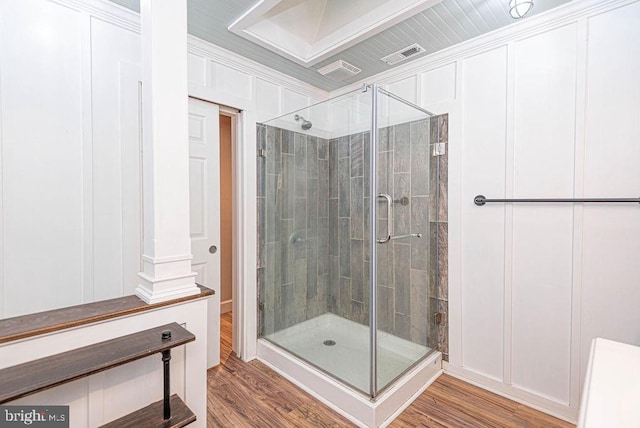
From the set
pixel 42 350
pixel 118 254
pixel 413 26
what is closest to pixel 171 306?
pixel 42 350

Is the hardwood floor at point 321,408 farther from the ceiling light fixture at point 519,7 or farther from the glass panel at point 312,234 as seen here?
the ceiling light fixture at point 519,7

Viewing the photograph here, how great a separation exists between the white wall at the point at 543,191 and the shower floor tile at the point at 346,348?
0.51 meters

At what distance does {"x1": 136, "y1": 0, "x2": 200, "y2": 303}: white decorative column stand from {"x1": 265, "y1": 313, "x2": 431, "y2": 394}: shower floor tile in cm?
121

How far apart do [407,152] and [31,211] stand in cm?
224

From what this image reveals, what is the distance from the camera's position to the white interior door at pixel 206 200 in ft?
7.46

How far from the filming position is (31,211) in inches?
61.1

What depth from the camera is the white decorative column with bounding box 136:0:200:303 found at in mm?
1288

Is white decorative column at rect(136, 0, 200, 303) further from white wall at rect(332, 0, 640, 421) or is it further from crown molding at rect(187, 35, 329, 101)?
white wall at rect(332, 0, 640, 421)

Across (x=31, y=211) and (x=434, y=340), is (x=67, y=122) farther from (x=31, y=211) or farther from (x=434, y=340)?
(x=434, y=340)

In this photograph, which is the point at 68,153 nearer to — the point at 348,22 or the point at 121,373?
the point at 121,373

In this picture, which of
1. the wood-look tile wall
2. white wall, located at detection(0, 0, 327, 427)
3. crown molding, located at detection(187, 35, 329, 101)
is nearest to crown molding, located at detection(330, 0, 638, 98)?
crown molding, located at detection(187, 35, 329, 101)

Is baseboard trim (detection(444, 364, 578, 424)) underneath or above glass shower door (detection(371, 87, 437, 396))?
underneath
